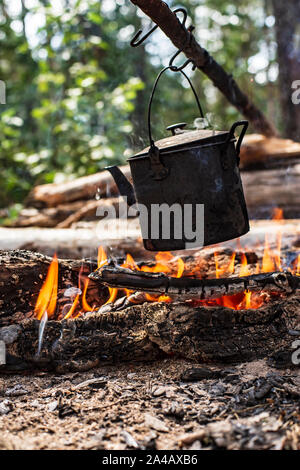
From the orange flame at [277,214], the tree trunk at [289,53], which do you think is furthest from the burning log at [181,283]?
the tree trunk at [289,53]

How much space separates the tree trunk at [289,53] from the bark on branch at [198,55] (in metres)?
1.90

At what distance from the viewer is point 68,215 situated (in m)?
5.18

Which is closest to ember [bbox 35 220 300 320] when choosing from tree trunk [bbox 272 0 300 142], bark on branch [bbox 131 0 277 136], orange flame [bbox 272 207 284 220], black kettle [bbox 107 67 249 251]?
black kettle [bbox 107 67 249 251]

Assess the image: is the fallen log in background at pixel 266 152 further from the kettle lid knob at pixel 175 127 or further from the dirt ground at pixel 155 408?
the dirt ground at pixel 155 408

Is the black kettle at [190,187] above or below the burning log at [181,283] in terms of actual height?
above

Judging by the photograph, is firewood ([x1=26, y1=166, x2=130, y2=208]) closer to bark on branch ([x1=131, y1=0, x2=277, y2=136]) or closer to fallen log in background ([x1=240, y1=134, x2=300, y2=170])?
fallen log in background ([x1=240, y1=134, x2=300, y2=170])

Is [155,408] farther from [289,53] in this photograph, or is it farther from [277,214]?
[289,53]

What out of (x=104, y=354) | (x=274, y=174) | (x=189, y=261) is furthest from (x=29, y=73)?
(x=104, y=354)

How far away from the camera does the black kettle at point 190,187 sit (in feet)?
7.48

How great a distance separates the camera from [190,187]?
2.31m

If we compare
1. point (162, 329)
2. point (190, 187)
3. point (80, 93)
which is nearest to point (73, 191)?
point (80, 93)

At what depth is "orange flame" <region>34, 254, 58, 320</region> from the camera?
2.58m

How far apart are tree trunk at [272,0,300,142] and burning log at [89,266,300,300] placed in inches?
184
